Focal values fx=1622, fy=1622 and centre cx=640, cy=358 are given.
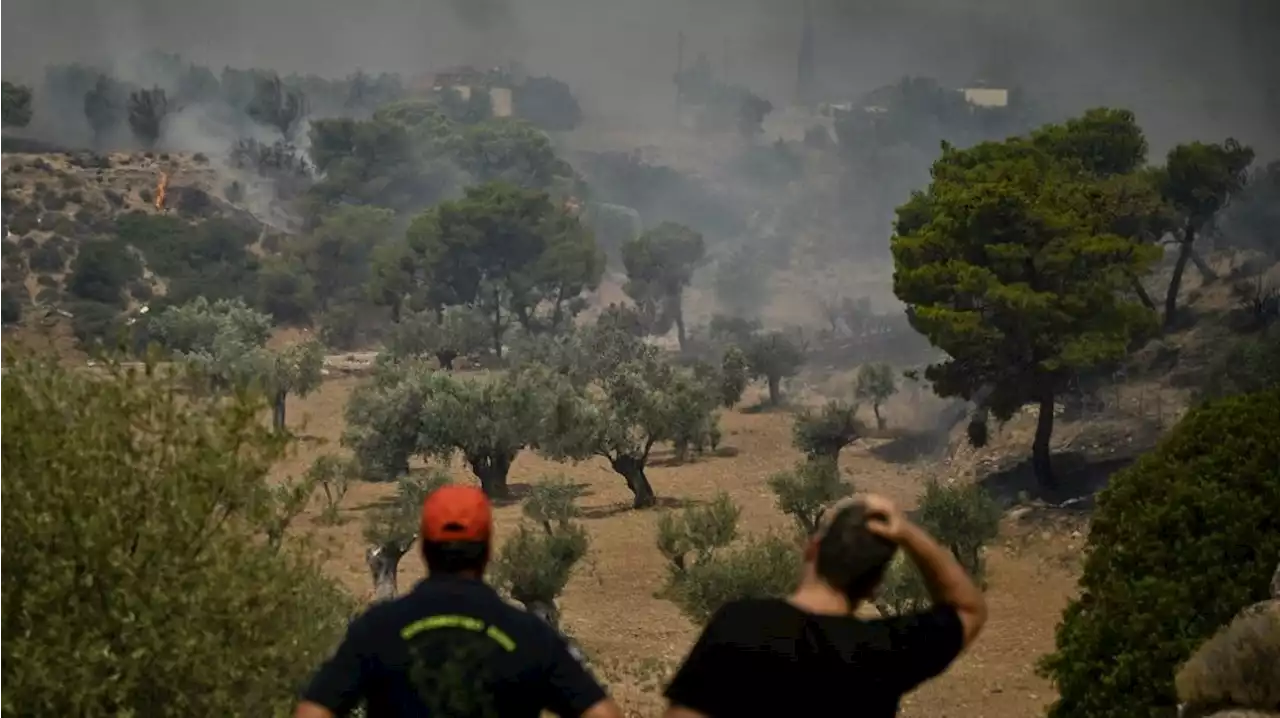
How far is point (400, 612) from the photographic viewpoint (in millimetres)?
3453

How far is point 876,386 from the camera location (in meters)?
36.9

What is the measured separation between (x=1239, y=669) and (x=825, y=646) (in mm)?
5132

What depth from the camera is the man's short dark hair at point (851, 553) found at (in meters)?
3.31

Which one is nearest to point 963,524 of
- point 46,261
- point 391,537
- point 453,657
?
point 391,537

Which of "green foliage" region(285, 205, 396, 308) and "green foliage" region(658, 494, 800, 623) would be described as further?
"green foliage" region(285, 205, 396, 308)

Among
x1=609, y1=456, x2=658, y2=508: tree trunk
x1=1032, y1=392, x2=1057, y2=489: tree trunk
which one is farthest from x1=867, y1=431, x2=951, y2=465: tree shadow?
x1=609, y1=456, x2=658, y2=508: tree trunk

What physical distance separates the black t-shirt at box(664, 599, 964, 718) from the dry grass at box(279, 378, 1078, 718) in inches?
271

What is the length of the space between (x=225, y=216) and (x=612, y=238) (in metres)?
26.6

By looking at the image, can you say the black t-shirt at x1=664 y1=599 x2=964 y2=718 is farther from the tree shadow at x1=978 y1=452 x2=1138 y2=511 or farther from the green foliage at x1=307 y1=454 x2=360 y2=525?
the tree shadow at x1=978 y1=452 x2=1138 y2=511

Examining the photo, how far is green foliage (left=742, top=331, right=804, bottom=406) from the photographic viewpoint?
42062 mm

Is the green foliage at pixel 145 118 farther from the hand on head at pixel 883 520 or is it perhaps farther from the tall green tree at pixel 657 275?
the hand on head at pixel 883 520

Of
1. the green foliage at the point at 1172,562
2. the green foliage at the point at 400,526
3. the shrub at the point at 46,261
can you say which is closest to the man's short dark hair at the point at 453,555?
the green foliage at the point at 1172,562

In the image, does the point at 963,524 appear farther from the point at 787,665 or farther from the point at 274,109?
the point at 274,109

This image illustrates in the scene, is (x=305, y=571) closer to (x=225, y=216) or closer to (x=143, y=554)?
(x=143, y=554)
